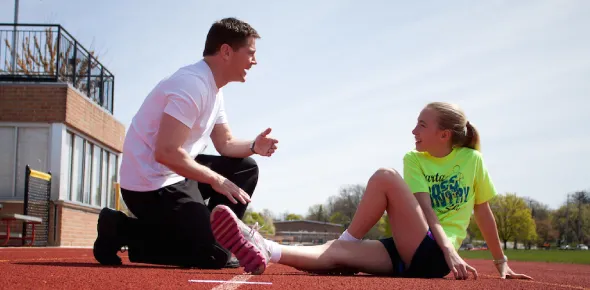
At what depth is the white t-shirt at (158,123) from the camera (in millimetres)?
3955

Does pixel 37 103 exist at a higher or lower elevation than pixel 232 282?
higher

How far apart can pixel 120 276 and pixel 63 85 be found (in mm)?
11604

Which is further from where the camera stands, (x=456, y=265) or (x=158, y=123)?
(x=158, y=123)

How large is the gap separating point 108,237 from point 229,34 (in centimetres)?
164

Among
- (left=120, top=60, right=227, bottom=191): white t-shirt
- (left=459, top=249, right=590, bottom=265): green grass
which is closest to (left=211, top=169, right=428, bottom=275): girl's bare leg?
(left=120, top=60, right=227, bottom=191): white t-shirt

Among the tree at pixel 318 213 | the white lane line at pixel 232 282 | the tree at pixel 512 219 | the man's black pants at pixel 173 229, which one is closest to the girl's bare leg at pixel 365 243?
the white lane line at pixel 232 282

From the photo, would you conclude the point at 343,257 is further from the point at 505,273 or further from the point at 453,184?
the point at 505,273

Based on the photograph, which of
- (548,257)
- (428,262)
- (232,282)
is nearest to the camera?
(232,282)

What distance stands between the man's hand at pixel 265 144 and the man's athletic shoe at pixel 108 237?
41.8 inches

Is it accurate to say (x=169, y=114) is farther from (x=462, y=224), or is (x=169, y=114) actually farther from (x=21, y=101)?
(x=21, y=101)

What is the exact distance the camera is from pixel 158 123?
4098 millimetres

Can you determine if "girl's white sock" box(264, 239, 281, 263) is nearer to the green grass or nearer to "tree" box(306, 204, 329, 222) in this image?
the green grass

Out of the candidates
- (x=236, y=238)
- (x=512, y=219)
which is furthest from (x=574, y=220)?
(x=236, y=238)

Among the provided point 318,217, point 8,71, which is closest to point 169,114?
point 8,71
